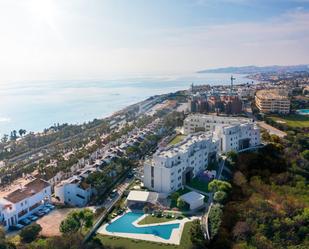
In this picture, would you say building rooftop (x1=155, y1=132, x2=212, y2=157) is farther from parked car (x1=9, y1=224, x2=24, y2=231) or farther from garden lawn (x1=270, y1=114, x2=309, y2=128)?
garden lawn (x1=270, y1=114, x2=309, y2=128)

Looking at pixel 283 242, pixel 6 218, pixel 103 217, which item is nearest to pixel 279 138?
pixel 283 242

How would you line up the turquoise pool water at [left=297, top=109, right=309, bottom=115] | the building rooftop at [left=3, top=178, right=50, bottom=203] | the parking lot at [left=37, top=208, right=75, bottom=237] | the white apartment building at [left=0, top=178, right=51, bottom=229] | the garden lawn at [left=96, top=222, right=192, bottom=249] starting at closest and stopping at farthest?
1. the garden lawn at [left=96, top=222, right=192, bottom=249]
2. the parking lot at [left=37, top=208, right=75, bottom=237]
3. the white apartment building at [left=0, top=178, right=51, bottom=229]
4. the building rooftop at [left=3, top=178, right=50, bottom=203]
5. the turquoise pool water at [left=297, top=109, right=309, bottom=115]

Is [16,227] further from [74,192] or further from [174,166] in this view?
[174,166]

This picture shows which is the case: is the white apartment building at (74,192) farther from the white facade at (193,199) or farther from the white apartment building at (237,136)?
the white apartment building at (237,136)

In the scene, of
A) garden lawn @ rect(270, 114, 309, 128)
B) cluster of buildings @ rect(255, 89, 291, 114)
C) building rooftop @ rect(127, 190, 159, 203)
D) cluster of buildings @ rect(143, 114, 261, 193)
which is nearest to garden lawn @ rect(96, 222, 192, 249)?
building rooftop @ rect(127, 190, 159, 203)

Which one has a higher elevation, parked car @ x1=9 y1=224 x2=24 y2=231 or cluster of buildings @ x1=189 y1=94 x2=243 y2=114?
cluster of buildings @ x1=189 y1=94 x2=243 y2=114

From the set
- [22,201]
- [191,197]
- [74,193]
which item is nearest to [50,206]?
[74,193]

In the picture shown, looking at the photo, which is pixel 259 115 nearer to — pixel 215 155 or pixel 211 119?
pixel 211 119
